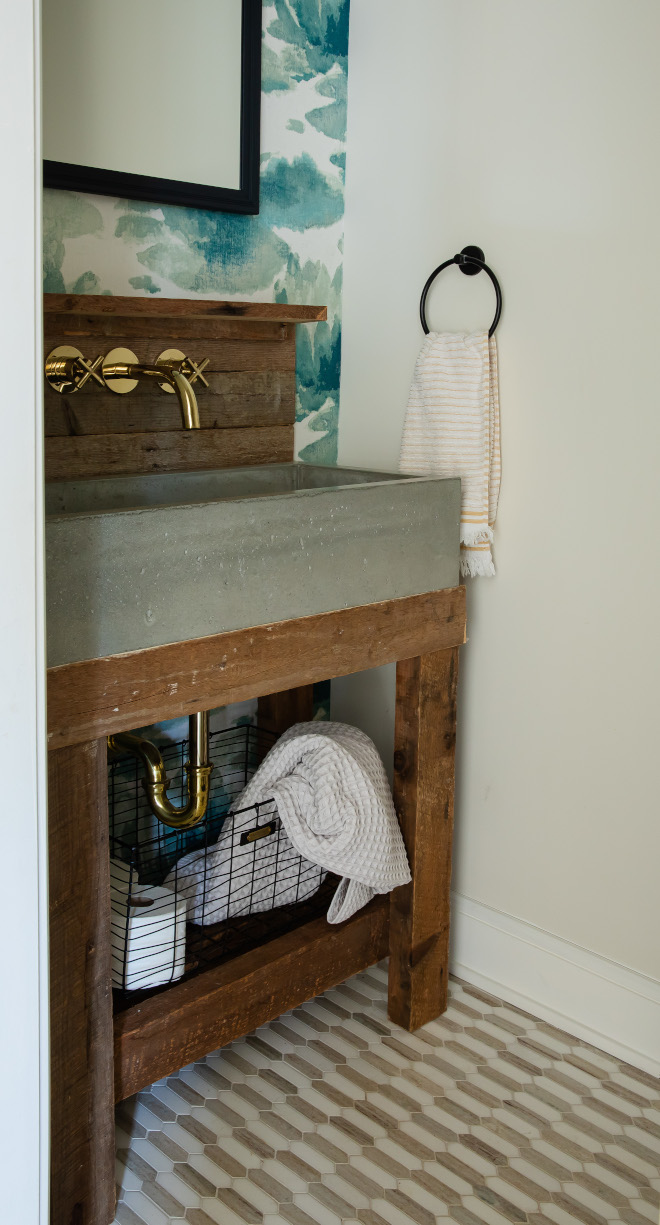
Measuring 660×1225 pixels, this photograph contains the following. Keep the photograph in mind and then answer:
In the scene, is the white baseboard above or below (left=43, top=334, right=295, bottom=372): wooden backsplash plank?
below

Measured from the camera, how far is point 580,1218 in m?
1.47

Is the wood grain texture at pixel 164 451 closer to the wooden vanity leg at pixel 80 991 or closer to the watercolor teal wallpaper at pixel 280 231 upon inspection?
the watercolor teal wallpaper at pixel 280 231

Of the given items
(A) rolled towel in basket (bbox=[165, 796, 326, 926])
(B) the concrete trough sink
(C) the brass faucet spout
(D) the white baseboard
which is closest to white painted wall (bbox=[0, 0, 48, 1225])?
(B) the concrete trough sink

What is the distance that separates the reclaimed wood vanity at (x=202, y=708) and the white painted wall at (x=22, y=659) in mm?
158

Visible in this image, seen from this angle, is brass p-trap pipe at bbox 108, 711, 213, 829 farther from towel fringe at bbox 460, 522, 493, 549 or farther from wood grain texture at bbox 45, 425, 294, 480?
towel fringe at bbox 460, 522, 493, 549

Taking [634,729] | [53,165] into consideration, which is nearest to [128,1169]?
[634,729]

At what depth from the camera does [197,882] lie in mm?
1850

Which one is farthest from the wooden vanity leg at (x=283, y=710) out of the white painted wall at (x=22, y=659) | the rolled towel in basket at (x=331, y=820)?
the white painted wall at (x=22, y=659)

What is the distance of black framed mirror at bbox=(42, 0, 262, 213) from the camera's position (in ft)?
5.32

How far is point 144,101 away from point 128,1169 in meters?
1.75

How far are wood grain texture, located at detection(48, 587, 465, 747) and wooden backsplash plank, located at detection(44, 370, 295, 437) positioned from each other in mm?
543

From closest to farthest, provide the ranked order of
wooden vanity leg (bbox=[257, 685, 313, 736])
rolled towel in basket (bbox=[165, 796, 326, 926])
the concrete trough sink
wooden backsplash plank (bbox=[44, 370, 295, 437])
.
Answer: the concrete trough sink, wooden backsplash plank (bbox=[44, 370, 295, 437]), rolled towel in basket (bbox=[165, 796, 326, 926]), wooden vanity leg (bbox=[257, 685, 313, 736])

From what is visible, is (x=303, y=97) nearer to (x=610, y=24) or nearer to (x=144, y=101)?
(x=144, y=101)

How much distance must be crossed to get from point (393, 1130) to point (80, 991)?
0.63 meters
